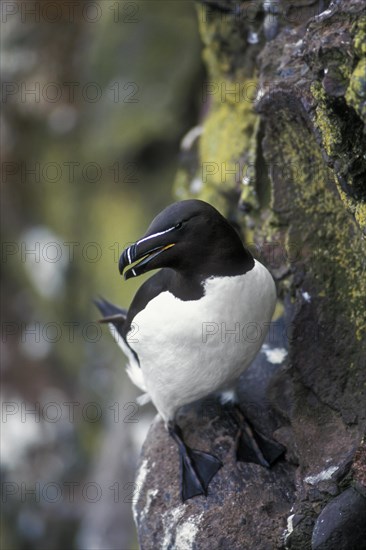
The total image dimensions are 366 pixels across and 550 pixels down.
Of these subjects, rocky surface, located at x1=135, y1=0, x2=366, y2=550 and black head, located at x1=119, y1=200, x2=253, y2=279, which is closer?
rocky surface, located at x1=135, y1=0, x2=366, y2=550

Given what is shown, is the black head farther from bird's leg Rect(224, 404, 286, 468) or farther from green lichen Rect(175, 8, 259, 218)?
green lichen Rect(175, 8, 259, 218)

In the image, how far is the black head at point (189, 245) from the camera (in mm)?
3260

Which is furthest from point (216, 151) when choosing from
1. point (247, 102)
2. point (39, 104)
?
point (39, 104)

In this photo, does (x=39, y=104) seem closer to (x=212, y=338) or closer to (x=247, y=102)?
(x=247, y=102)

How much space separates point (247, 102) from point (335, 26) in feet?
8.13

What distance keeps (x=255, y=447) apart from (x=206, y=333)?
0.74m

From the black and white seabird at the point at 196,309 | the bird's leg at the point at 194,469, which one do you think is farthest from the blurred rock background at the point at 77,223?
the black and white seabird at the point at 196,309

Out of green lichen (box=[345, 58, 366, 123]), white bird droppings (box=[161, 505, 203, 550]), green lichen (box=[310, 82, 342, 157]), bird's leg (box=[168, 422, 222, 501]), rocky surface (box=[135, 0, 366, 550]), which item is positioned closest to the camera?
green lichen (box=[345, 58, 366, 123])

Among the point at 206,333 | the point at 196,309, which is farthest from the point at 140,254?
the point at 206,333

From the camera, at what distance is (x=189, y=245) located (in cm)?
332

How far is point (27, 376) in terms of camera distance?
Result: 1057 centimetres

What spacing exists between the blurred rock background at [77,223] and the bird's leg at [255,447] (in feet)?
11.2

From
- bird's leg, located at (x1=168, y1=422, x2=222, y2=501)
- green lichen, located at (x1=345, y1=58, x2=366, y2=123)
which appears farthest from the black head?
bird's leg, located at (x1=168, y1=422, x2=222, y2=501)

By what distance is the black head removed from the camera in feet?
10.7
